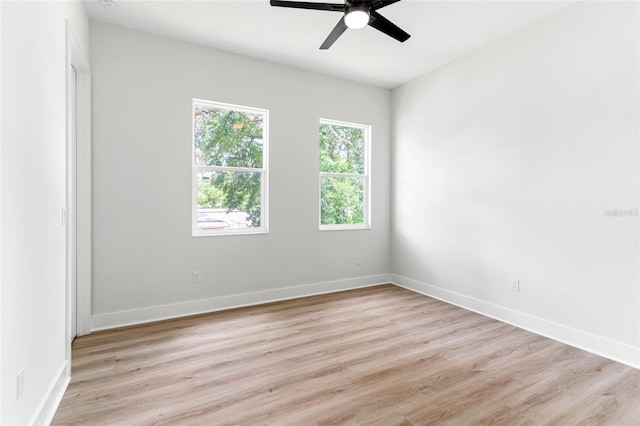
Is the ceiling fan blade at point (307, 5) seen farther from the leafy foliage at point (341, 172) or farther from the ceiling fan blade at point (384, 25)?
the leafy foliage at point (341, 172)

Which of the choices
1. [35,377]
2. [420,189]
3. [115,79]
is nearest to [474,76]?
[420,189]

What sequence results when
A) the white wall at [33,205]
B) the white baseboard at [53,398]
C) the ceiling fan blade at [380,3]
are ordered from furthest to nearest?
1. the ceiling fan blade at [380,3]
2. the white baseboard at [53,398]
3. the white wall at [33,205]

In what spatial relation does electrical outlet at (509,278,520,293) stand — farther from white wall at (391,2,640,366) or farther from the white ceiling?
the white ceiling

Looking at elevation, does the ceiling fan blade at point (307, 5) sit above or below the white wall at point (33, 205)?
above

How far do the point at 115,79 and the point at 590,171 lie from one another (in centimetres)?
428

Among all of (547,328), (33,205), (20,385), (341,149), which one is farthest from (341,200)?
(20,385)

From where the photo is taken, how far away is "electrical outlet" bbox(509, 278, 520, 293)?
123 inches

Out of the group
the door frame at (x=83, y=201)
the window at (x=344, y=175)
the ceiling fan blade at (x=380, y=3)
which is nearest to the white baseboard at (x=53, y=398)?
the door frame at (x=83, y=201)

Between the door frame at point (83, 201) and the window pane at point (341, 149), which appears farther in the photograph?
the window pane at point (341, 149)

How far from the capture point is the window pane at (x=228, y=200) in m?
3.51

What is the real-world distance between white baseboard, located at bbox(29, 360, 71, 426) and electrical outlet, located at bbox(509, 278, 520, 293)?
146 inches

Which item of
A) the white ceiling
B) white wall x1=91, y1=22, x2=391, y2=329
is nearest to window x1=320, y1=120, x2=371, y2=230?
white wall x1=91, y1=22, x2=391, y2=329

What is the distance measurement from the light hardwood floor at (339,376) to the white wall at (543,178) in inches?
15.7

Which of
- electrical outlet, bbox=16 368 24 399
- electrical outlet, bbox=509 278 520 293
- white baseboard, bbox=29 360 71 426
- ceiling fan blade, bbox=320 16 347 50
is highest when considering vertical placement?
ceiling fan blade, bbox=320 16 347 50
